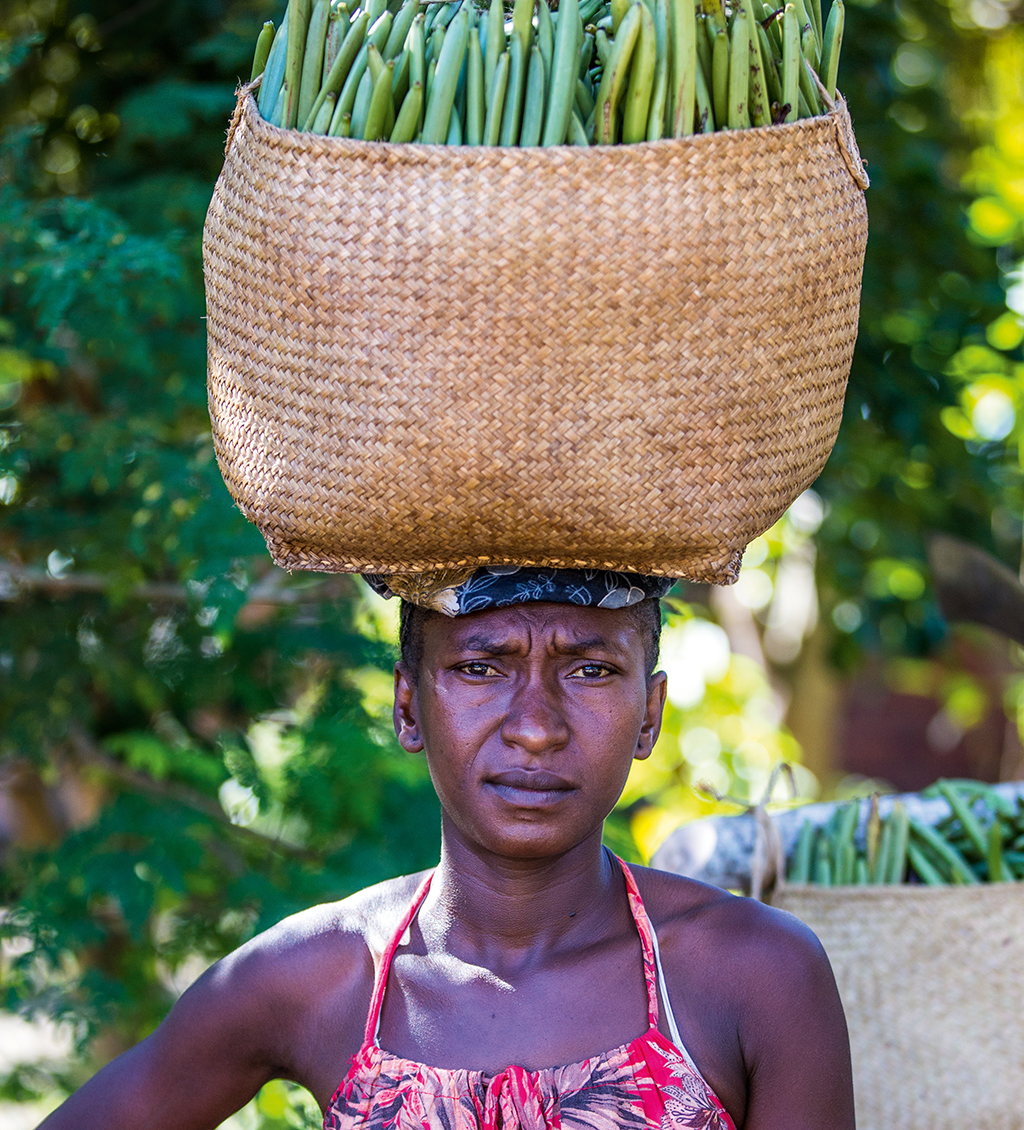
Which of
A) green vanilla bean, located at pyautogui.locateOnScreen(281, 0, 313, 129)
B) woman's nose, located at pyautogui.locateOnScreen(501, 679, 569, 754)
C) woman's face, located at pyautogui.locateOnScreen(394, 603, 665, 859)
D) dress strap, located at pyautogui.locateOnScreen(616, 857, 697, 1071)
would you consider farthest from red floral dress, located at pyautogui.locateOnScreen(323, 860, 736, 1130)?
green vanilla bean, located at pyautogui.locateOnScreen(281, 0, 313, 129)

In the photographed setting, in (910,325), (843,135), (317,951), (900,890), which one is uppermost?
(843,135)

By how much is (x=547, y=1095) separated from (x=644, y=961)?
23cm

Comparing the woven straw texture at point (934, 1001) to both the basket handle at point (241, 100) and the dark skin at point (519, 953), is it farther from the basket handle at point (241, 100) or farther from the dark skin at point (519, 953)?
the basket handle at point (241, 100)

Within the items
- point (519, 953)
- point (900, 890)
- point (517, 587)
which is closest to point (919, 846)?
point (900, 890)

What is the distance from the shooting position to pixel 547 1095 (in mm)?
1625

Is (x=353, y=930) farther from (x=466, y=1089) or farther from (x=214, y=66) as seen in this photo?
(x=214, y=66)

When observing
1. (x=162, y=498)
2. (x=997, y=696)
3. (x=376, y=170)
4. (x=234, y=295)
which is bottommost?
(x=997, y=696)

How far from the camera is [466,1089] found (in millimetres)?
1646

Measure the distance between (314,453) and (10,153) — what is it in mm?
1860

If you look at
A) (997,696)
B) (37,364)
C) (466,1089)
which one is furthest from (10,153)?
(997,696)

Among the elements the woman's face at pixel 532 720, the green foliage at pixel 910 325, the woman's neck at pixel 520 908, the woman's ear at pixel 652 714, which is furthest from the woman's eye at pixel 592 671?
the green foliage at pixel 910 325

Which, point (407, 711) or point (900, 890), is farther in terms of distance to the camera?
point (900, 890)

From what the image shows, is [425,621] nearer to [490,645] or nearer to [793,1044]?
[490,645]

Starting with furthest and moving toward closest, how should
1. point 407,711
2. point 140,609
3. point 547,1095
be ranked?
point 140,609 → point 407,711 → point 547,1095
